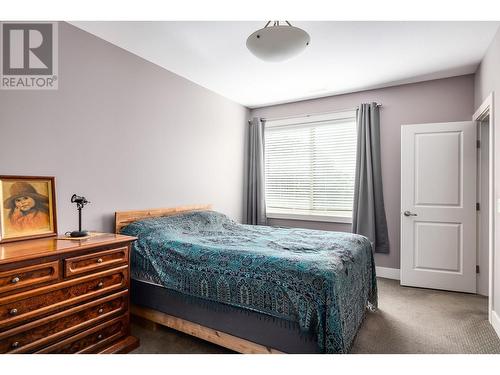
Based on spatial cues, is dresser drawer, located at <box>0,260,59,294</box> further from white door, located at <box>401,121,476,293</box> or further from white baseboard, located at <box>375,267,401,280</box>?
white baseboard, located at <box>375,267,401,280</box>

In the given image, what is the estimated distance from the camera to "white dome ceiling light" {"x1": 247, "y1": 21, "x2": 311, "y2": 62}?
1944mm

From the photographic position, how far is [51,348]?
5.35 feet

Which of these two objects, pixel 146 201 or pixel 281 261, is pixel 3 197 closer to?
pixel 146 201

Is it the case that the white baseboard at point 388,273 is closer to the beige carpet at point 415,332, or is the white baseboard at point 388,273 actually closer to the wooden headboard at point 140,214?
the beige carpet at point 415,332

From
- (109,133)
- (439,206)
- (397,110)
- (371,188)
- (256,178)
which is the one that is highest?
(397,110)

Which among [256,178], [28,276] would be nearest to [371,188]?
[256,178]

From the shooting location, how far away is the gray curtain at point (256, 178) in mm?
4645

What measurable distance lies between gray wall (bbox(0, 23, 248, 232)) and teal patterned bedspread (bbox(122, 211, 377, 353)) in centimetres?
51

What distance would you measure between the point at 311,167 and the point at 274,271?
2875 millimetres

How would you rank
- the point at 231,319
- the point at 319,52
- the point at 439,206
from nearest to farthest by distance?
Answer: the point at 231,319
the point at 319,52
the point at 439,206

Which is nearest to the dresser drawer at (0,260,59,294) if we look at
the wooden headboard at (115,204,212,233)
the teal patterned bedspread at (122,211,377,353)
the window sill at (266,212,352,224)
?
the teal patterned bedspread at (122,211,377,353)

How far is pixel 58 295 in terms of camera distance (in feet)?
5.53

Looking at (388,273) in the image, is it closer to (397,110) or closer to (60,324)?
(397,110)

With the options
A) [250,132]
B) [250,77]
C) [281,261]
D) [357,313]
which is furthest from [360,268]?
[250,132]
